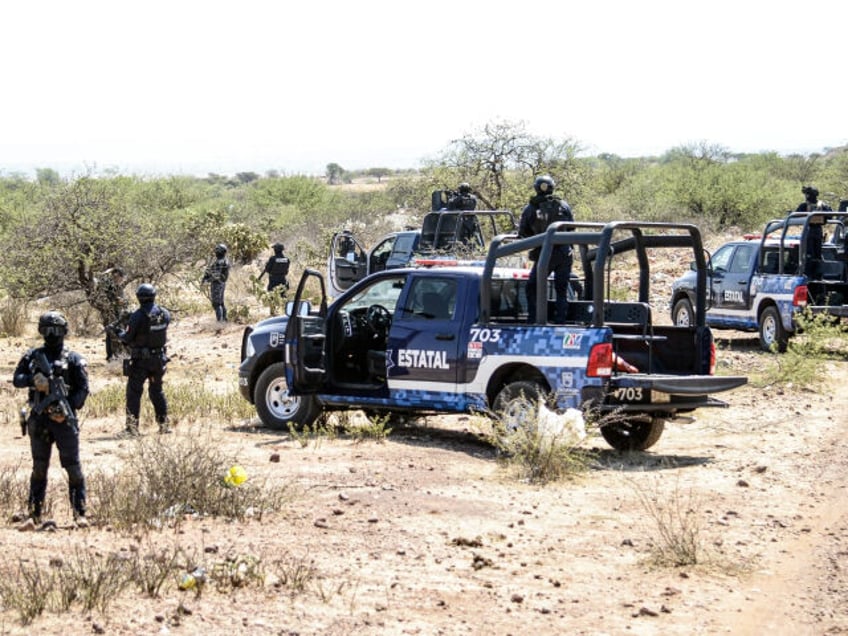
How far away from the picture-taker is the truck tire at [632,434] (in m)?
12.0

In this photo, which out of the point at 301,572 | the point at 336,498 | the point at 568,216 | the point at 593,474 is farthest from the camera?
the point at 568,216

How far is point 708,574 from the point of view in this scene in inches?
307

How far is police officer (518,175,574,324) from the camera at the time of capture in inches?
472

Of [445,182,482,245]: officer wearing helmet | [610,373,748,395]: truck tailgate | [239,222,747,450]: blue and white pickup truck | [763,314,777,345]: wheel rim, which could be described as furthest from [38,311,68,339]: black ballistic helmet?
[445,182,482,245]: officer wearing helmet

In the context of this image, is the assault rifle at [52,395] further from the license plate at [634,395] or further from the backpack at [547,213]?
the backpack at [547,213]

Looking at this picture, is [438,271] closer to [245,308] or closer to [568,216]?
[568,216]

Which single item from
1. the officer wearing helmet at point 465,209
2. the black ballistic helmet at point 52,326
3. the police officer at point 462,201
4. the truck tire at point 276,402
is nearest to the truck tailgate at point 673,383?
the truck tire at point 276,402

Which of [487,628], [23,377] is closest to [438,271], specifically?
[23,377]

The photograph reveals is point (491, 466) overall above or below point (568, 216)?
below

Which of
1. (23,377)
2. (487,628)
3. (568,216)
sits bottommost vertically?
(487,628)

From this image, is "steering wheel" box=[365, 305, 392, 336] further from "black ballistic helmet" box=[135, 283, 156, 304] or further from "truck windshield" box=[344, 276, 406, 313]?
"black ballistic helmet" box=[135, 283, 156, 304]

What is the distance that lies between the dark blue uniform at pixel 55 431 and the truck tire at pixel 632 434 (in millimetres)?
5076

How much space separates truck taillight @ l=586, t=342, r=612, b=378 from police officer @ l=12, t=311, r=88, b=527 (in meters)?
4.18

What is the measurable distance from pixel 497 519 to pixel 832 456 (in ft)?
13.8
